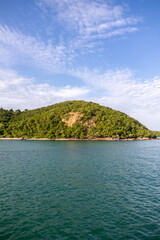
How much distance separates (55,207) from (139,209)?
995 centimetres

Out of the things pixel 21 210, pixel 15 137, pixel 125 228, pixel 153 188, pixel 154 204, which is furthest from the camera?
pixel 15 137

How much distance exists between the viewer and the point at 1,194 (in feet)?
75.8

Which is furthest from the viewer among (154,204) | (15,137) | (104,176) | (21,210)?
(15,137)

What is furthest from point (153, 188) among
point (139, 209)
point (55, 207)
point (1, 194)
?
point (1, 194)

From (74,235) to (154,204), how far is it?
1154 cm

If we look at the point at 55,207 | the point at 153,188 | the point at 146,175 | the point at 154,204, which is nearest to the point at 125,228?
the point at 154,204

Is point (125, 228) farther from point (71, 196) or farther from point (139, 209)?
point (71, 196)

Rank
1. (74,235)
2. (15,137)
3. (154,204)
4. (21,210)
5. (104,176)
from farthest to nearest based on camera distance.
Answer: (15,137) < (104,176) < (154,204) < (21,210) < (74,235)

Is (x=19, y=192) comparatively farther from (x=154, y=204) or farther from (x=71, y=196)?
(x=154, y=204)

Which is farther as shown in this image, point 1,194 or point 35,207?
point 1,194

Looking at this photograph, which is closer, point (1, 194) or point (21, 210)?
point (21, 210)

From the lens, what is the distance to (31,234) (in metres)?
14.6

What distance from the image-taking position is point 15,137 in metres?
197

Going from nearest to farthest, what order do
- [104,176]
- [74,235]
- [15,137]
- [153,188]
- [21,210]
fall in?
[74,235]
[21,210]
[153,188]
[104,176]
[15,137]
